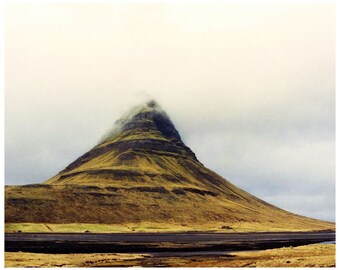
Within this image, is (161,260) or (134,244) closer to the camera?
(161,260)

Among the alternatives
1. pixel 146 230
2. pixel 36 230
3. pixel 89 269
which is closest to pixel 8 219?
pixel 36 230

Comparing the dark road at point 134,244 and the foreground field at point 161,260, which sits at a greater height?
the dark road at point 134,244

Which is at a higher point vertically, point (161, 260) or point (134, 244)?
point (134, 244)

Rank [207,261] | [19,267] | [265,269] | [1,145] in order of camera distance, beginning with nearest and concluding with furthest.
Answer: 1. [1,145]
2. [265,269]
3. [19,267]
4. [207,261]

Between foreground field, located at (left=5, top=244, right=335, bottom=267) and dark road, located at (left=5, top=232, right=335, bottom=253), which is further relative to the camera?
dark road, located at (left=5, top=232, right=335, bottom=253)

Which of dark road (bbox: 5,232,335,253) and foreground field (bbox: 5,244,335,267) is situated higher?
dark road (bbox: 5,232,335,253)

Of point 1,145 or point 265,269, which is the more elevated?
point 1,145

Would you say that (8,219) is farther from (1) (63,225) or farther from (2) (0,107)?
(2) (0,107)

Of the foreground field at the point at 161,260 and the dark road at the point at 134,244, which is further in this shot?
the dark road at the point at 134,244
